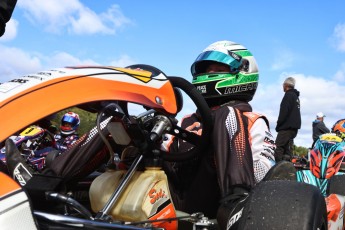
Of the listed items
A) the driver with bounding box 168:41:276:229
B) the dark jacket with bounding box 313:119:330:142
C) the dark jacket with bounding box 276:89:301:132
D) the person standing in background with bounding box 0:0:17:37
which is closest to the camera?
the person standing in background with bounding box 0:0:17:37

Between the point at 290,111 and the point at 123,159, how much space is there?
731 cm

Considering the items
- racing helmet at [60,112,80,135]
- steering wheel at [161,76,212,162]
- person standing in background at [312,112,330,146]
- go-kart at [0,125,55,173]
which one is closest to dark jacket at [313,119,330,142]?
person standing in background at [312,112,330,146]

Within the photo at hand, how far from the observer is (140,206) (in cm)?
203

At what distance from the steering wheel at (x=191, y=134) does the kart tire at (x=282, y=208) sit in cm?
45

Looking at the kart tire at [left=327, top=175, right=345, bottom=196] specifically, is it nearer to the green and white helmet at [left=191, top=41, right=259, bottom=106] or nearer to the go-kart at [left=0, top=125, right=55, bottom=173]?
the green and white helmet at [left=191, top=41, right=259, bottom=106]

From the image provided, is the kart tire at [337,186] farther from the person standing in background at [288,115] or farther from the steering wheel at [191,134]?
the person standing in background at [288,115]

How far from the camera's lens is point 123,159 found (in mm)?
2340

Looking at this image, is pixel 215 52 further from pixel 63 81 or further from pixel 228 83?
pixel 63 81

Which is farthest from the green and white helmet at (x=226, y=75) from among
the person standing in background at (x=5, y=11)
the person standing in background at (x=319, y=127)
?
the person standing in background at (x=319, y=127)

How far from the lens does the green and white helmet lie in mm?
3035

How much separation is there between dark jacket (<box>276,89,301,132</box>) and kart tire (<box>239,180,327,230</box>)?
7.28 m

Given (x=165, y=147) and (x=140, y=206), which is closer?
(x=140, y=206)

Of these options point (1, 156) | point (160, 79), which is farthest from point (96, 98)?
point (1, 156)

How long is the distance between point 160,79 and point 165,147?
2.42 ft
